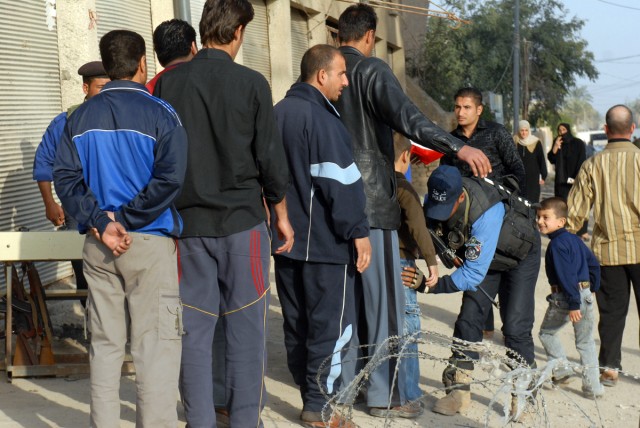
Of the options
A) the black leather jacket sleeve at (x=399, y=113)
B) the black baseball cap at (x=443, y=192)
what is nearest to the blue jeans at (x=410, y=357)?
the black baseball cap at (x=443, y=192)

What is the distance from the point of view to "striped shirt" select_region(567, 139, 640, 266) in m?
7.17

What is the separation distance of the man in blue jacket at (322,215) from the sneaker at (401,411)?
311 millimetres

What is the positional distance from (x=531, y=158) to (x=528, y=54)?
30.3 m

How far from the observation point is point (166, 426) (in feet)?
14.7

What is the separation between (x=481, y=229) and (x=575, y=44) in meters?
39.0

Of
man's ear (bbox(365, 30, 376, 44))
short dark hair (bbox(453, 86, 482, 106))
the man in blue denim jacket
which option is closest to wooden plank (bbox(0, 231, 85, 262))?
man's ear (bbox(365, 30, 376, 44))

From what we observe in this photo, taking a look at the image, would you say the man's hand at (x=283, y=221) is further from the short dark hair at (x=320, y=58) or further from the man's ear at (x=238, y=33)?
the short dark hair at (x=320, y=58)

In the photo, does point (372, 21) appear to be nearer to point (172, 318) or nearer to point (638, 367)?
point (172, 318)

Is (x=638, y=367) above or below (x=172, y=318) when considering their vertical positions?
below

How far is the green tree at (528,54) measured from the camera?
39.2m

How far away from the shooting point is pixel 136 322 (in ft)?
14.4

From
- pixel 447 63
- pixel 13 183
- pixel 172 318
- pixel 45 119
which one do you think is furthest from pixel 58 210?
pixel 447 63

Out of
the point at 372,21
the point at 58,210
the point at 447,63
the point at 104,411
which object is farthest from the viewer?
the point at 447,63

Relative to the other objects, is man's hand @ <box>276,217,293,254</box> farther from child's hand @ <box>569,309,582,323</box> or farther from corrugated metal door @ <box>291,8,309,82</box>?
corrugated metal door @ <box>291,8,309,82</box>
